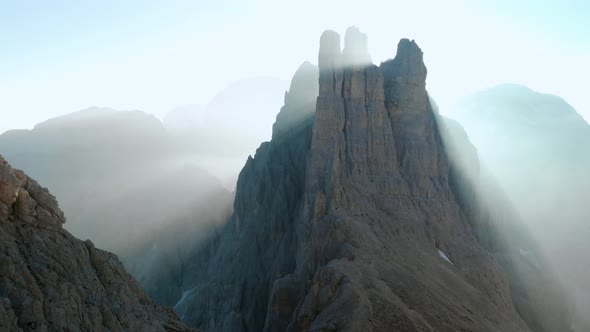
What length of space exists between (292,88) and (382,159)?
38.3 meters

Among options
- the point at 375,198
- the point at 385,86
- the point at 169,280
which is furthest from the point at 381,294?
the point at 169,280

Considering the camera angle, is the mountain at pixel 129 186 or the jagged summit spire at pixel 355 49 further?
the mountain at pixel 129 186

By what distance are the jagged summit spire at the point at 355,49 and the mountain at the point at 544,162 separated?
4578 cm

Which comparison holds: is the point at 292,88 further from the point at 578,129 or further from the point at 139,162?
the point at 578,129

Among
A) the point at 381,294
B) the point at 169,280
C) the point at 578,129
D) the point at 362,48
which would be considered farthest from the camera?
the point at 578,129

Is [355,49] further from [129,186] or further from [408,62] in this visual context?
[129,186]

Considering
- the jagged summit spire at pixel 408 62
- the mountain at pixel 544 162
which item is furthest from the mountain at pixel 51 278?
the mountain at pixel 544 162

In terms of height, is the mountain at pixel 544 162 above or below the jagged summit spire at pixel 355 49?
below

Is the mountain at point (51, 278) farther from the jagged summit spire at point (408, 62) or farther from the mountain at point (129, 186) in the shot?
the mountain at point (129, 186)

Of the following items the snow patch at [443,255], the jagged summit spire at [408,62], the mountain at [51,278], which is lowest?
the snow patch at [443,255]

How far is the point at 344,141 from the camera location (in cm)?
8431

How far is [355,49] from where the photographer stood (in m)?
91.1

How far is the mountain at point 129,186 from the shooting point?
140m

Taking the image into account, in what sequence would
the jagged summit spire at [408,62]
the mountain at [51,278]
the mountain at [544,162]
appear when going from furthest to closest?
the mountain at [544,162]
the jagged summit spire at [408,62]
the mountain at [51,278]
